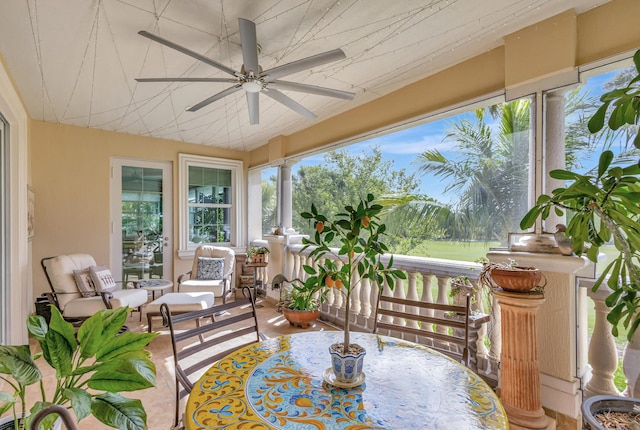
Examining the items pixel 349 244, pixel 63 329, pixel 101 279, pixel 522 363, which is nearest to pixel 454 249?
pixel 522 363

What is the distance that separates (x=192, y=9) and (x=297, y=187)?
262 inches

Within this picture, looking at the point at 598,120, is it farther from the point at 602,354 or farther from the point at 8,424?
the point at 8,424

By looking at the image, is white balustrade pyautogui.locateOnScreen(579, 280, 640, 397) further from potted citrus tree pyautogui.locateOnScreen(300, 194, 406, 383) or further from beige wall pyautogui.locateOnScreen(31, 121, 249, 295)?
beige wall pyautogui.locateOnScreen(31, 121, 249, 295)

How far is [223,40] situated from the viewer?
2346 mm

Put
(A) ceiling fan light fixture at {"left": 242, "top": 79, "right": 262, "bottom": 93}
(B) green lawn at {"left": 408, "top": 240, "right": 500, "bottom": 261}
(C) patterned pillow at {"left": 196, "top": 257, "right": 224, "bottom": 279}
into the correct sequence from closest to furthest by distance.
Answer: (A) ceiling fan light fixture at {"left": 242, "top": 79, "right": 262, "bottom": 93} → (C) patterned pillow at {"left": 196, "top": 257, "right": 224, "bottom": 279} → (B) green lawn at {"left": 408, "top": 240, "right": 500, "bottom": 261}

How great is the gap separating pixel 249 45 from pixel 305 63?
1.18 feet

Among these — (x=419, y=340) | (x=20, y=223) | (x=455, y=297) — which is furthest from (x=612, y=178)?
(x=20, y=223)

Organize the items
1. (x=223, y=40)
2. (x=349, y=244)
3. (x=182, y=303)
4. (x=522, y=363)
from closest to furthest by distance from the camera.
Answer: (x=349, y=244) → (x=522, y=363) → (x=223, y=40) → (x=182, y=303)

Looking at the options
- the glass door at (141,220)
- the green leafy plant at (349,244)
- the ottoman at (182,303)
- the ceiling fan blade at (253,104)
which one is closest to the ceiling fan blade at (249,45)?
the ceiling fan blade at (253,104)

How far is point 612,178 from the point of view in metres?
0.97

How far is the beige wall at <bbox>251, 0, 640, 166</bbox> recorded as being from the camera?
5.89 feet

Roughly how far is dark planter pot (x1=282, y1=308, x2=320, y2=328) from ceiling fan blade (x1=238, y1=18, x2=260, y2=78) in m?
2.50

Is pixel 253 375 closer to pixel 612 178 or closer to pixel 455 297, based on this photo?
pixel 612 178

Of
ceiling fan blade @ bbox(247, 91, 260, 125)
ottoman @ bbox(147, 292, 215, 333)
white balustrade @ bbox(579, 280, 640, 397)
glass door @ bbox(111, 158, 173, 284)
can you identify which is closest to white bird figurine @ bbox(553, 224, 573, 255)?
white balustrade @ bbox(579, 280, 640, 397)
